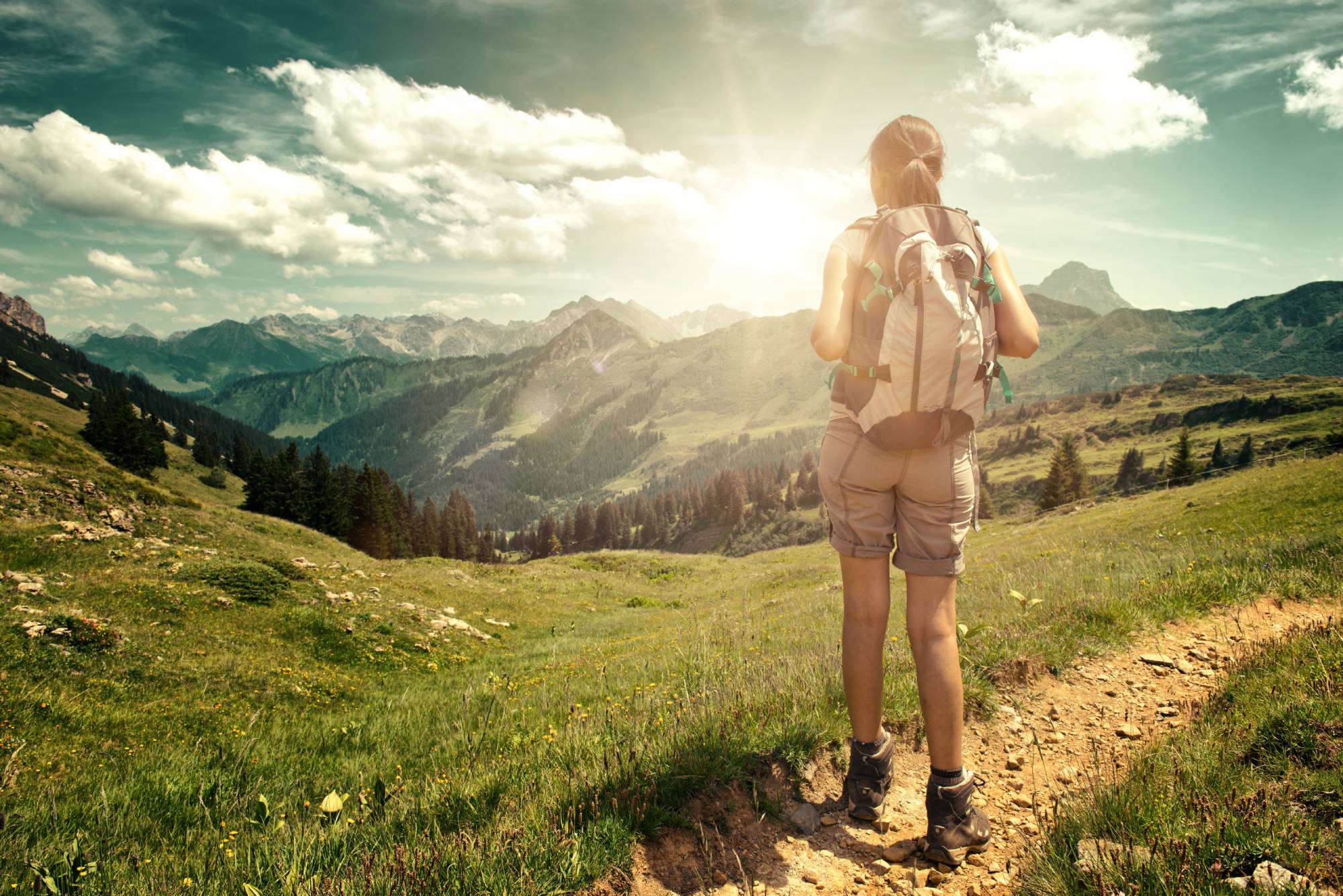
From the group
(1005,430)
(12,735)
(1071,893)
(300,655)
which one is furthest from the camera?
(1005,430)

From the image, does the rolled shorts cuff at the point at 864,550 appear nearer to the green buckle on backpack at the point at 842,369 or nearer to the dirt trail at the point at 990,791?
the green buckle on backpack at the point at 842,369

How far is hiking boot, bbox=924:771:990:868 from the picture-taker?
119 inches

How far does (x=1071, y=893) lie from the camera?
2275 millimetres

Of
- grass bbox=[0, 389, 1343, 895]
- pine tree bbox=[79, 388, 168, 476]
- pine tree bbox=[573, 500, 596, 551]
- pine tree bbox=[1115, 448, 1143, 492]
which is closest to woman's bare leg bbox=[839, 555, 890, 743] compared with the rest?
grass bbox=[0, 389, 1343, 895]

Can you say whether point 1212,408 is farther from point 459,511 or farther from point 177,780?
point 177,780

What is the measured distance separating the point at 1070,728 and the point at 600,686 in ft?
14.4

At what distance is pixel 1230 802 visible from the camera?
8.27 feet

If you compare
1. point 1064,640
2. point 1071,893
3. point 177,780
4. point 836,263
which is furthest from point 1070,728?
point 177,780

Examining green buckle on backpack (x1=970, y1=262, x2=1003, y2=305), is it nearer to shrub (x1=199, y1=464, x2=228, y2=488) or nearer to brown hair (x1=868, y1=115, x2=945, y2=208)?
brown hair (x1=868, y1=115, x2=945, y2=208)

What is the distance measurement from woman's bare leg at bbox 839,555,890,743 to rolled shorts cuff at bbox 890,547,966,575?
16 centimetres

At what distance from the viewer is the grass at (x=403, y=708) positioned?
270 centimetres

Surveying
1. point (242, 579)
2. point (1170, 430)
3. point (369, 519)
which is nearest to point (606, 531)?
point (369, 519)

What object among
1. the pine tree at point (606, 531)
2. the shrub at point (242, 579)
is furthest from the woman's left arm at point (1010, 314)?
the pine tree at point (606, 531)

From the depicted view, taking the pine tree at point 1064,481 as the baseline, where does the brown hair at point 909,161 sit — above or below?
above
